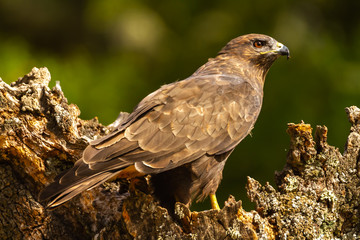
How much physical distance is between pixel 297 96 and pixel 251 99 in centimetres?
158

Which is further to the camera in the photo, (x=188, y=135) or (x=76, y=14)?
(x=76, y=14)

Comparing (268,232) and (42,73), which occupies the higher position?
(42,73)

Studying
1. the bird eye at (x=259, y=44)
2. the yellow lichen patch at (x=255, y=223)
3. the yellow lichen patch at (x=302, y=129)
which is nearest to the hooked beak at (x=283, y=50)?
the bird eye at (x=259, y=44)

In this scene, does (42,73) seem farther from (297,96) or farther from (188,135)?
(297,96)

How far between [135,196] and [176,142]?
64 centimetres

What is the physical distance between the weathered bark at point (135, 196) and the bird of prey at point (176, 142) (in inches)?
8.3

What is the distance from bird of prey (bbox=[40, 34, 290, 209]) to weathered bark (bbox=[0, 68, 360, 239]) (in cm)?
21

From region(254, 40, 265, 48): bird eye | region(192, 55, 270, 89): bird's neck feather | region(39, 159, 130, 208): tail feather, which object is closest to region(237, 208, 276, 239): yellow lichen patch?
region(39, 159, 130, 208): tail feather

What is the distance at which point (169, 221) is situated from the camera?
3.94m

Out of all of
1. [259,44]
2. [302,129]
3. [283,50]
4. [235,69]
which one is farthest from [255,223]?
[259,44]

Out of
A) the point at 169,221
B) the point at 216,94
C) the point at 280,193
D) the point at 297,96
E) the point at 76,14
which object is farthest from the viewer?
the point at 76,14

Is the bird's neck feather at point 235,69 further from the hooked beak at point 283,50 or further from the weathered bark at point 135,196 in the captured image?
the weathered bark at point 135,196

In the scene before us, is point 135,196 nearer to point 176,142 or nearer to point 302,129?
point 176,142

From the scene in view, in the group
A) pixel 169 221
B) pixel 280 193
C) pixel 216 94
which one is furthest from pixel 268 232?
pixel 216 94
